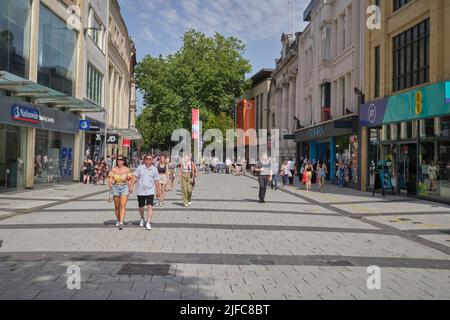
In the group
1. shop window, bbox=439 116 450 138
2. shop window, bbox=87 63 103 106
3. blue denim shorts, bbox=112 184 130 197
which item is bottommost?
blue denim shorts, bbox=112 184 130 197

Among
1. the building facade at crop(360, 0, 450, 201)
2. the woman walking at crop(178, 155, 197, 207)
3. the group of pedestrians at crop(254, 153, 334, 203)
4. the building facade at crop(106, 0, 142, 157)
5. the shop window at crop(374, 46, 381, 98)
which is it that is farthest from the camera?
the building facade at crop(106, 0, 142, 157)

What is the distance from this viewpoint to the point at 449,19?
17094 millimetres

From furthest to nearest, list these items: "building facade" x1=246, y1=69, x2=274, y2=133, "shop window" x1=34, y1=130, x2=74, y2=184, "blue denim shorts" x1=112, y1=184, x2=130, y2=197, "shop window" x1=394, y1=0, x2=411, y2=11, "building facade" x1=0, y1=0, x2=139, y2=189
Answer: "building facade" x1=246, y1=69, x2=274, y2=133
"shop window" x1=34, y1=130, x2=74, y2=184
"shop window" x1=394, y1=0, x2=411, y2=11
"building facade" x1=0, y1=0, x2=139, y2=189
"blue denim shorts" x1=112, y1=184, x2=130, y2=197

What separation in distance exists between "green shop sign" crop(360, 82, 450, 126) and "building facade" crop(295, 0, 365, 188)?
2158 mm

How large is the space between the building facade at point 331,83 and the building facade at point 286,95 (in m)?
3.27

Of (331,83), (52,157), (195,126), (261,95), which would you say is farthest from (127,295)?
(261,95)

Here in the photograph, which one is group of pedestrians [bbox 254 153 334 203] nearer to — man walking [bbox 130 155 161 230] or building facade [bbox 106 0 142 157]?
man walking [bbox 130 155 161 230]

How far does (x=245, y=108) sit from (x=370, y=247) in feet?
192

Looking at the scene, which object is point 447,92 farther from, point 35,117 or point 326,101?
point 35,117

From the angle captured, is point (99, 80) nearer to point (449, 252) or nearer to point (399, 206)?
point (399, 206)

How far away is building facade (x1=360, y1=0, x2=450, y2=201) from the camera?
17.5 metres

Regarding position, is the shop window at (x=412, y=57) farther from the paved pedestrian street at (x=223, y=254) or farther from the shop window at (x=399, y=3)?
the paved pedestrian street at (x=223, y=254)

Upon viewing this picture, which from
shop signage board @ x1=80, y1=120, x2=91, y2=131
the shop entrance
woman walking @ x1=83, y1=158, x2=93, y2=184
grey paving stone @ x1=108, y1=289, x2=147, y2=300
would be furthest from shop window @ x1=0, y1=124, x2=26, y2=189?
the shop entrance
